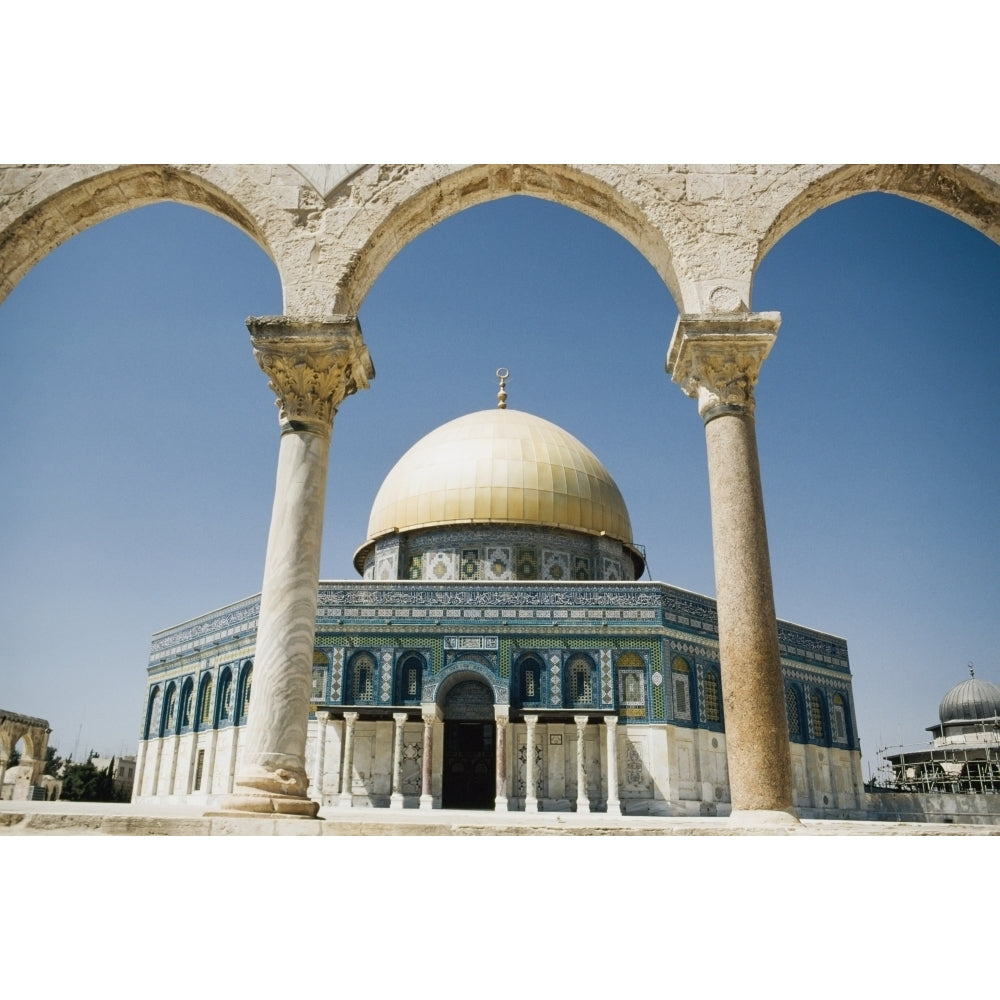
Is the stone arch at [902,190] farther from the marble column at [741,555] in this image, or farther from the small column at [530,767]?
the small column at [530,767]

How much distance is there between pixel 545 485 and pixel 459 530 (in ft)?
8.18

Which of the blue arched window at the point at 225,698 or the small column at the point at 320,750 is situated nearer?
the small column at the point at 320,750

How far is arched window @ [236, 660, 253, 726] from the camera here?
2054 cm

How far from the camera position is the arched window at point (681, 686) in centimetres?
1930

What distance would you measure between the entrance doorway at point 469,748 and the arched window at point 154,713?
370 inches

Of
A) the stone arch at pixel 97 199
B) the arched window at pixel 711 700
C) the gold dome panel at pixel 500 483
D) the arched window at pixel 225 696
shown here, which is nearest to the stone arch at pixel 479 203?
the stone arch at pixel 97 199

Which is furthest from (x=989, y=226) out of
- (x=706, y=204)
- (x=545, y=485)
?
(x=545, y=485)

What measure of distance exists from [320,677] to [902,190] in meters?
15.5

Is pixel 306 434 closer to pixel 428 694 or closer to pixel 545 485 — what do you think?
pixel 428 694

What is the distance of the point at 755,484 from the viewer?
5695 mm

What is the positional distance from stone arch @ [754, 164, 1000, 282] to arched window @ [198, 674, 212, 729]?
19.4 metres

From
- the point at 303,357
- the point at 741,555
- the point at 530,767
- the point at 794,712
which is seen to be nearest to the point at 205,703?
the point at 530,767

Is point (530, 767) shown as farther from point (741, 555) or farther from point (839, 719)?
point (741, 555)

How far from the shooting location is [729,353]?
590cm
